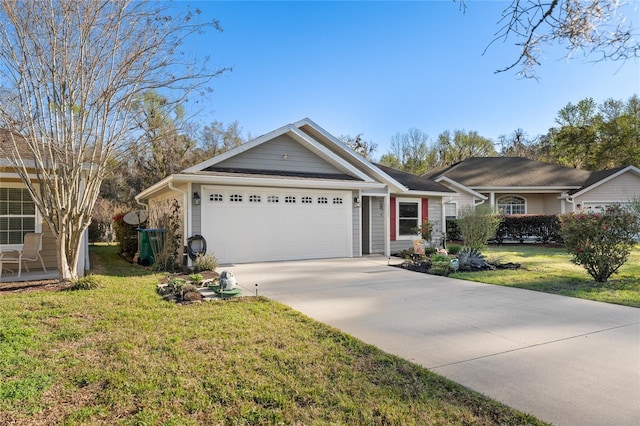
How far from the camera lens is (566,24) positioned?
373 centimetres

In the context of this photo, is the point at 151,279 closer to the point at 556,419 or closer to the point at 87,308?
the point at 87,308

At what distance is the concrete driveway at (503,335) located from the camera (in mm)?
3010

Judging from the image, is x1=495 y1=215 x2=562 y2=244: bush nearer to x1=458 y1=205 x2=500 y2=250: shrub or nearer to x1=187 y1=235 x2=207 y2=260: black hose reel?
x1=458 y1=205 x2=500 y2=250: shrub

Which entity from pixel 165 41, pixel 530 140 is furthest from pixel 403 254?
pixel 530 140

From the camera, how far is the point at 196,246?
33.3ft

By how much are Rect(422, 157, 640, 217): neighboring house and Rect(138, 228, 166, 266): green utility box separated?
1477 cm

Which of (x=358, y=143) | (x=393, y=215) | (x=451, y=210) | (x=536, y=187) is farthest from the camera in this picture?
(x=358, y=143)

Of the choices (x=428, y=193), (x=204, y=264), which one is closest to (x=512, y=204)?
(x=428, y=193)

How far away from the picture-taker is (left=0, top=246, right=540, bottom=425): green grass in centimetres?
273

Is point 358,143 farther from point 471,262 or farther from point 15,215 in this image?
point 15,215

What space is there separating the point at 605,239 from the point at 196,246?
9.43 m

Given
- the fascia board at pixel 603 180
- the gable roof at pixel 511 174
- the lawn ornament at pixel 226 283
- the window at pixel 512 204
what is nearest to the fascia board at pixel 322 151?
A: the lawn ornament at pixel 226 283

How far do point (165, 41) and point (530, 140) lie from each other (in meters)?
43.2

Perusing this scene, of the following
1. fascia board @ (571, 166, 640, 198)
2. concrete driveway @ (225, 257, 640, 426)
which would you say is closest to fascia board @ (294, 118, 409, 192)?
concrete driveway @ (225, 257, 640, 426)
